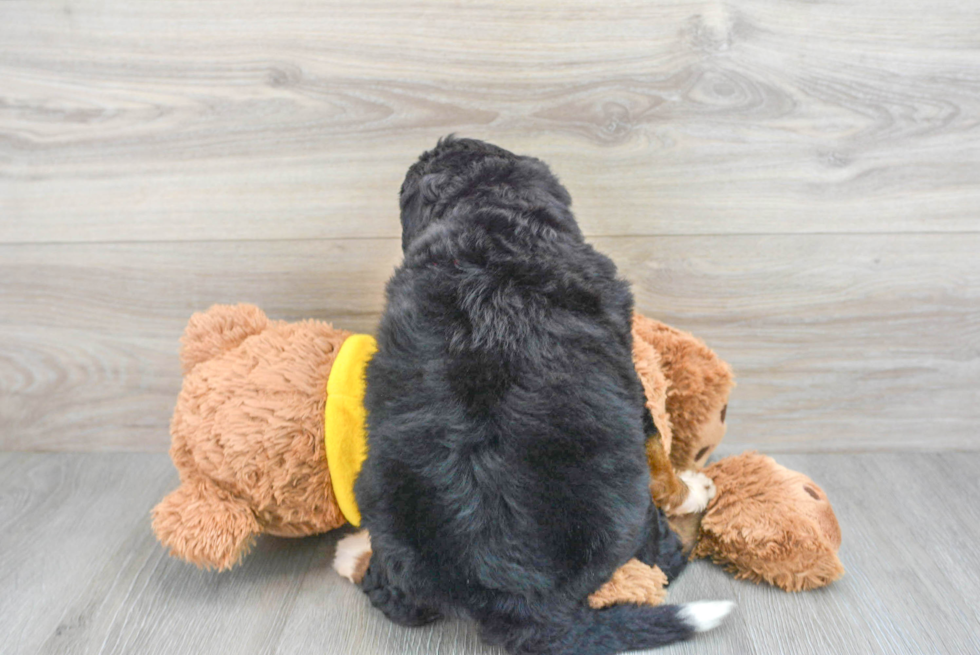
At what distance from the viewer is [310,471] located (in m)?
0.95

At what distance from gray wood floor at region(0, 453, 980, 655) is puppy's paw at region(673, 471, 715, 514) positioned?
93 mm

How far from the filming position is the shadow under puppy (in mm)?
760

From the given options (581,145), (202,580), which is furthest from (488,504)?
(581,145)

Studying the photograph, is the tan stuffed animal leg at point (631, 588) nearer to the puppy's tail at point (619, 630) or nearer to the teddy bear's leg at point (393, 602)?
the puppy's tail at point (619, 630)

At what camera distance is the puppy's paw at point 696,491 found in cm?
100

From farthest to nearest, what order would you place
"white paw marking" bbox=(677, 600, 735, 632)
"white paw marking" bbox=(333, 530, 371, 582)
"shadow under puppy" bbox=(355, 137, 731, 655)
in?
"white paw marking" bbox=(333, 530, 371, 582) < "white paw marking" bbox=(677, 600, 735, 632) < "shadow under puppy" bbox=(355, 137, 731, 655)

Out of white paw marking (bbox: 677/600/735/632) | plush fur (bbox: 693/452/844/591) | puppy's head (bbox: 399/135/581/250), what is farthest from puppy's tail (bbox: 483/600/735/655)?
puppy's head (bbox: 399/135/581/250)

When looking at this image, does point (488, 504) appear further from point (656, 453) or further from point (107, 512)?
point (107, 512)

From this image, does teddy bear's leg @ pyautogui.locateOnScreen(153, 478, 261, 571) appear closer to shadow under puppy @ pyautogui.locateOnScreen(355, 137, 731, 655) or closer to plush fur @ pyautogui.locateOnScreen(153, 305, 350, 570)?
plush fur @ pyautogui.locateOnScreen(153, 305, 350, 570)

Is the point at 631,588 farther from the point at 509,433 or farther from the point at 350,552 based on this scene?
the point at 350,552

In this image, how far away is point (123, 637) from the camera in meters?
0.92

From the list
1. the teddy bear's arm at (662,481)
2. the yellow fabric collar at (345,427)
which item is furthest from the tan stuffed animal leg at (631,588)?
the yellow fabric collar at (345,427)

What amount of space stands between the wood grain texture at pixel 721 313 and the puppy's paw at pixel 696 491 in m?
0.26

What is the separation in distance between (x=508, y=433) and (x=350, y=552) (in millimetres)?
398
